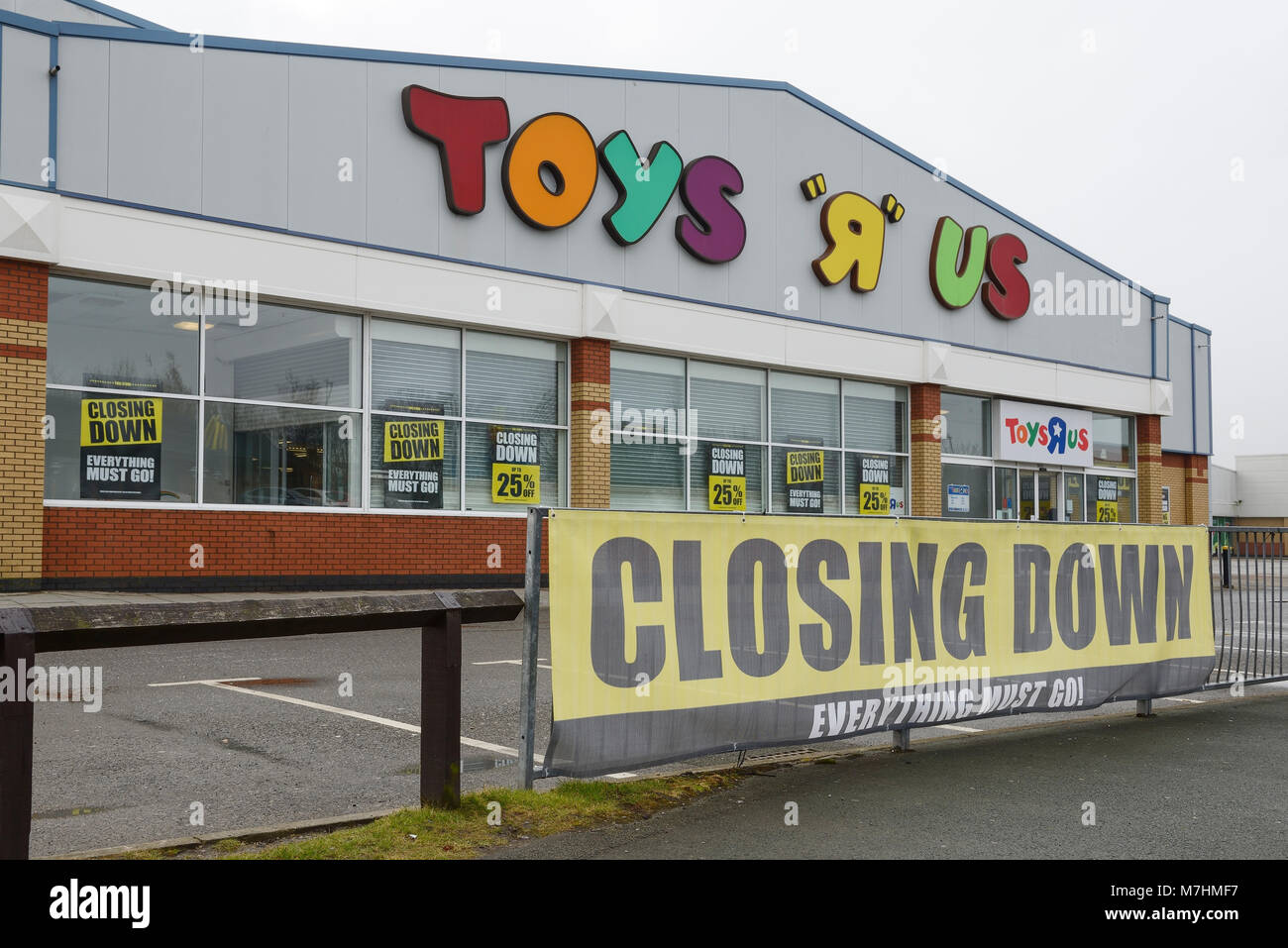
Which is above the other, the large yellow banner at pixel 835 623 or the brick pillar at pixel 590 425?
the brick pillar at pixel 590 425

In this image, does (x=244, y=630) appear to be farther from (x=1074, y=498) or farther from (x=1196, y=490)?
(x=1196, y=490)

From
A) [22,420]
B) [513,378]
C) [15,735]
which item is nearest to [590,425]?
[513,378]

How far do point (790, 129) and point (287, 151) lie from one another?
34.7 ft

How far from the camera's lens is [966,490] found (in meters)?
26.0

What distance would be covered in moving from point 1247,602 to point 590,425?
37.7 feet

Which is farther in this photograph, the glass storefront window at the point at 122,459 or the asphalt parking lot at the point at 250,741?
the glass storefront window at the point at 122,459

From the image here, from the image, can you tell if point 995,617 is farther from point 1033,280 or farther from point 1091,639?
point 1033,280

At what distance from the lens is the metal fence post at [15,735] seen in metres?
3.90

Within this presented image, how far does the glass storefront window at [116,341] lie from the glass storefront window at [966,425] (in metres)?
16.6

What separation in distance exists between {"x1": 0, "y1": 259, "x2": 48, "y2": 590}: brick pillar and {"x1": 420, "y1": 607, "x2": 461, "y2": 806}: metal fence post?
10824 millimetres

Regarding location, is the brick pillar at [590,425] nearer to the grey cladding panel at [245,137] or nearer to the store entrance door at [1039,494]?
the grey cladding panel at [245,137]

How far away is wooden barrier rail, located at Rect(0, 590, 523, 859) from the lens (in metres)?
3.96

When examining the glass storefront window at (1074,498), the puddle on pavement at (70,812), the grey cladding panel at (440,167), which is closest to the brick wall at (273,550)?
the grey cladding panel at (440,167)
